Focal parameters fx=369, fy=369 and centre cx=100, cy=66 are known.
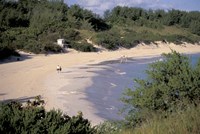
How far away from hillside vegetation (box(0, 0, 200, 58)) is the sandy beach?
8.29 feet

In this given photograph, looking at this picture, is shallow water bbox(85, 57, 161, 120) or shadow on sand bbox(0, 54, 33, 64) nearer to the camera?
shallow water bbox(85, 57, 161, 120)

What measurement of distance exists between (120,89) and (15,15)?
99.3 feet

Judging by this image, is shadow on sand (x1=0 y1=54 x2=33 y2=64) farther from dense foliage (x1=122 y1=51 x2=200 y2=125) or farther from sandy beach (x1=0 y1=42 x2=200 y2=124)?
dense foliage (x1=122 y1=51 x2=200 y2=125)

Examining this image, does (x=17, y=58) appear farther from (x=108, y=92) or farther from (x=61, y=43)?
(x=108, y=92)

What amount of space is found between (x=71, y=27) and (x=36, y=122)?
47.1 m

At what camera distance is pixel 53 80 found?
Result: 23.0m

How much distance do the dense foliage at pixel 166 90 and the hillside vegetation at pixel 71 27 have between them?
22.8 meters

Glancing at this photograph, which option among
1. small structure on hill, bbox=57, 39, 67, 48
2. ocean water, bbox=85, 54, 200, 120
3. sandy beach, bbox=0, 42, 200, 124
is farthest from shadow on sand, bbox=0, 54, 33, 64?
ocean water, bbox=85, 54, 200, 120

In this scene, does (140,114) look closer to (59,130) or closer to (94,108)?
(59,130)

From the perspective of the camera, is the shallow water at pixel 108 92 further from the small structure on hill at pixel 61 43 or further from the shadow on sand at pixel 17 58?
the small structure on hill at pixel 61 43

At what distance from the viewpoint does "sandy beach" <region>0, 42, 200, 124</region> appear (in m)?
16.0

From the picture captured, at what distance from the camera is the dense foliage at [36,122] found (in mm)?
5301

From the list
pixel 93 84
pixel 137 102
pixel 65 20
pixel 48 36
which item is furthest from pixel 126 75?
pixel 65 20

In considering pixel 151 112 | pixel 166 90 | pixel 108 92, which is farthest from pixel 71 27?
pixel 151 112
